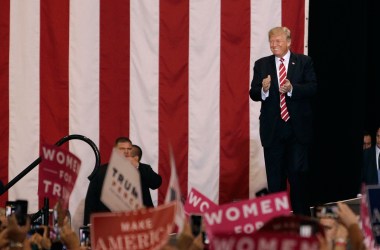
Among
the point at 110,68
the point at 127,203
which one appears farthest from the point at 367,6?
the point at 127,203

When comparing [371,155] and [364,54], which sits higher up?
[364,54]

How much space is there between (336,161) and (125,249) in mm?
5734

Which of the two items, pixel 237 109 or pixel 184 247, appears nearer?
pixel 184 247

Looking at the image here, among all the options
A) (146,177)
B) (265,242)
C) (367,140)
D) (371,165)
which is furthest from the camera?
(367,140)

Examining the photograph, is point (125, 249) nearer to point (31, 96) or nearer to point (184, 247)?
point (184, 247)

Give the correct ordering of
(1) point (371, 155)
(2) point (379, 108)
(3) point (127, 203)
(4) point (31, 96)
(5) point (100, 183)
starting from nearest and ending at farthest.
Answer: (3) point (127, 203) → (5) point (100, 183) → (4) point (31, 96) → (1) point (371, 155) → (2) point (379, 108)

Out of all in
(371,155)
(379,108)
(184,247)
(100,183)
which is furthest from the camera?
(379,108)

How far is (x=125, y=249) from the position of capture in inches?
177

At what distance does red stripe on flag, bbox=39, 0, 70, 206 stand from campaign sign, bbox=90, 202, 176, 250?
206 inches

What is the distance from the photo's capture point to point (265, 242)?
364 centimetres

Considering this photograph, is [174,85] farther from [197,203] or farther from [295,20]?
[197,203]

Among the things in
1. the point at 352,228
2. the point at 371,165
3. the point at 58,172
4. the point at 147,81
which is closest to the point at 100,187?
the point at 147,81

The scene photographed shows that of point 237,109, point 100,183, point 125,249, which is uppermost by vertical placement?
point 237,109

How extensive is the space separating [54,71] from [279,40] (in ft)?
8.71
